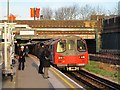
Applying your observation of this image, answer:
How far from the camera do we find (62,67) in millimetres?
24359

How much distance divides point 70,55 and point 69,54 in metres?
0.11

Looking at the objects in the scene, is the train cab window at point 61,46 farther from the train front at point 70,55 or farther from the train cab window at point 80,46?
the train cab window at point 80,46

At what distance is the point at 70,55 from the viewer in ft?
79.0

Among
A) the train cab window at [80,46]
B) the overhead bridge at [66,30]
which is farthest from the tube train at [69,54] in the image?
the overhead bridge at [66,30]

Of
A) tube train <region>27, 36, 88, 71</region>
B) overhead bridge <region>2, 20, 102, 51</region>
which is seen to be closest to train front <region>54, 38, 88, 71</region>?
tube train <region>27, 36, 88, 71</region>

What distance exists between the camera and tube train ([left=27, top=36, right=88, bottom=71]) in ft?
78.9

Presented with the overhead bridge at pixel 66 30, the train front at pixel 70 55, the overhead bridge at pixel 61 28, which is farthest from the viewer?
the overhead bridge at pixel 61 28

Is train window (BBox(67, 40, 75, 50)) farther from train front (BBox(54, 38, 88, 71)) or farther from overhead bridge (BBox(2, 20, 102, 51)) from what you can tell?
overhead bridge (BBox(2, 20, 102, 51))

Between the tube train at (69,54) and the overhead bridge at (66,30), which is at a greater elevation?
the overhead bridge at (66,30)

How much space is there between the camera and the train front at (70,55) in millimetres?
24031

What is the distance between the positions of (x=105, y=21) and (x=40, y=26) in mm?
12723

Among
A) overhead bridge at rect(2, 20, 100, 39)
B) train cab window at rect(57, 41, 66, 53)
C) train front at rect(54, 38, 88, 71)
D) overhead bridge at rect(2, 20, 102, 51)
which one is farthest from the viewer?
overhead bridge at rect(2, 20, 100, 39)

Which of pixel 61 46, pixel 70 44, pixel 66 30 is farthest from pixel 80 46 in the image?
pixel 66 30

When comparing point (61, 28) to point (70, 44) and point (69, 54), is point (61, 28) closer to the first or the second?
point (70, 44)
